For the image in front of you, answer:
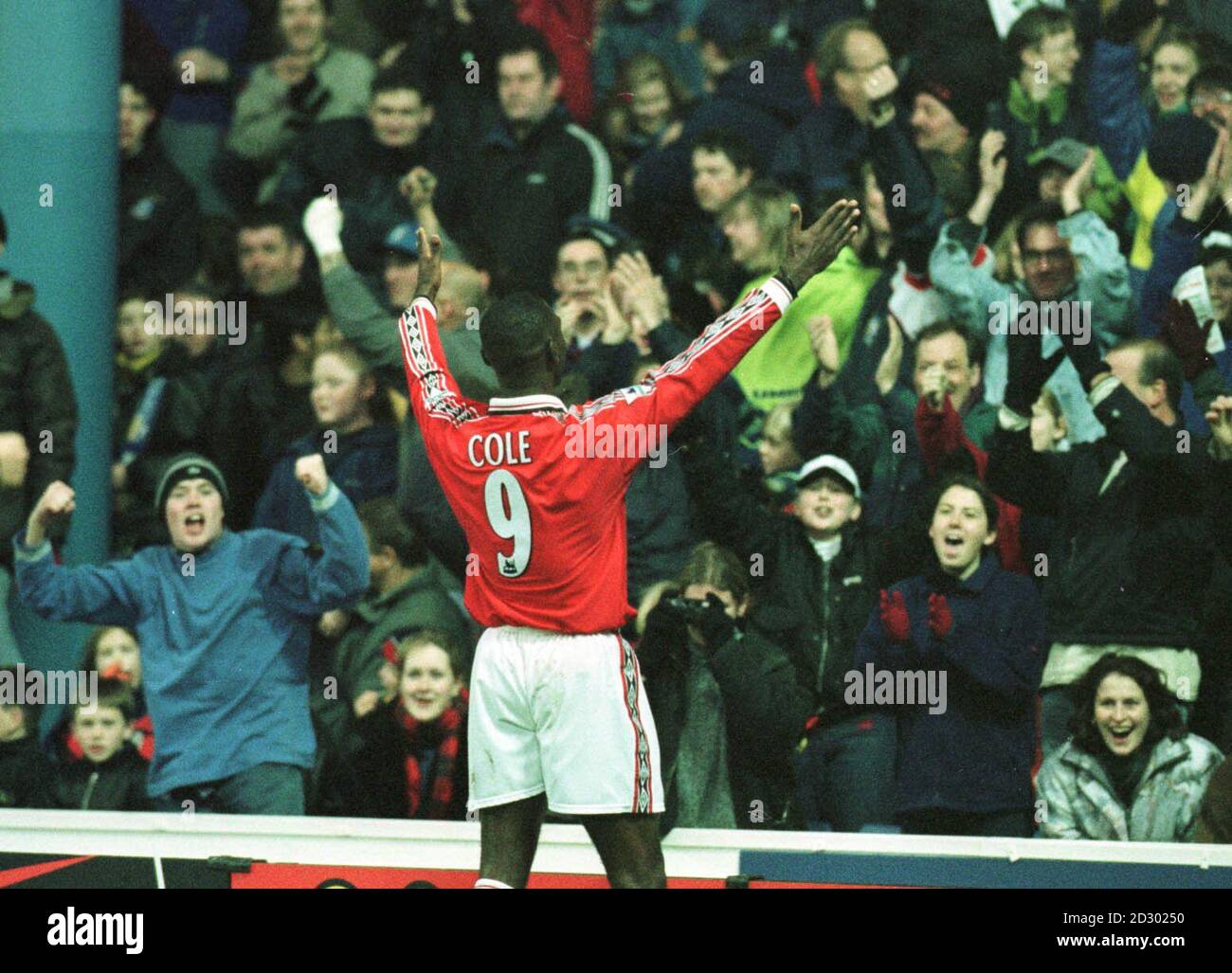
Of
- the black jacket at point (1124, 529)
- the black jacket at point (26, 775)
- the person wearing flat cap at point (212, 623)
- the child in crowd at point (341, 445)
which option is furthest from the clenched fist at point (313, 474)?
the black jacket at point (1124, 529)

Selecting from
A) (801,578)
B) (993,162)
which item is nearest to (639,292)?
(801,578)

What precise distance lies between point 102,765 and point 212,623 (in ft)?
2.41

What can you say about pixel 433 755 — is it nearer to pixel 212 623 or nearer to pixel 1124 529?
pixel 212 623

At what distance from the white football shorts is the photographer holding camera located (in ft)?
5.94

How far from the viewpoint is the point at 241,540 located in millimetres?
7410

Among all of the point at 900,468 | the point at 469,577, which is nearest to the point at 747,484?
the point at 900,468

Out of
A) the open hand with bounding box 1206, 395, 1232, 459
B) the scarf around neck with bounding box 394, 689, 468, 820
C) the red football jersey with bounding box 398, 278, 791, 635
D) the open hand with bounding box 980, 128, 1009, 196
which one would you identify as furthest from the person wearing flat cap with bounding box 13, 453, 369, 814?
the open hand with bounding box 1206, 395, 1232, 459

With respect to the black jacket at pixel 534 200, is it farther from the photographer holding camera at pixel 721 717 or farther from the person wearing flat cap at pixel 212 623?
the photographer holding camera at pixel 721 717

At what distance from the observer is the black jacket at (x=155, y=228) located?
8.55m

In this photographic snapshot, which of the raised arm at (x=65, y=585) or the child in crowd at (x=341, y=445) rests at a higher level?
the child in crowd at (x=341, y=445)

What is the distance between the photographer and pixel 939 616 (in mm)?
6777

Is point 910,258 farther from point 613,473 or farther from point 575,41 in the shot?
point 613,473

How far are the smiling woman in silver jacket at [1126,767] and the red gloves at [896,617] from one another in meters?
Answer: 0.67

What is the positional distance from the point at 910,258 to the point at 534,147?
1666mm
